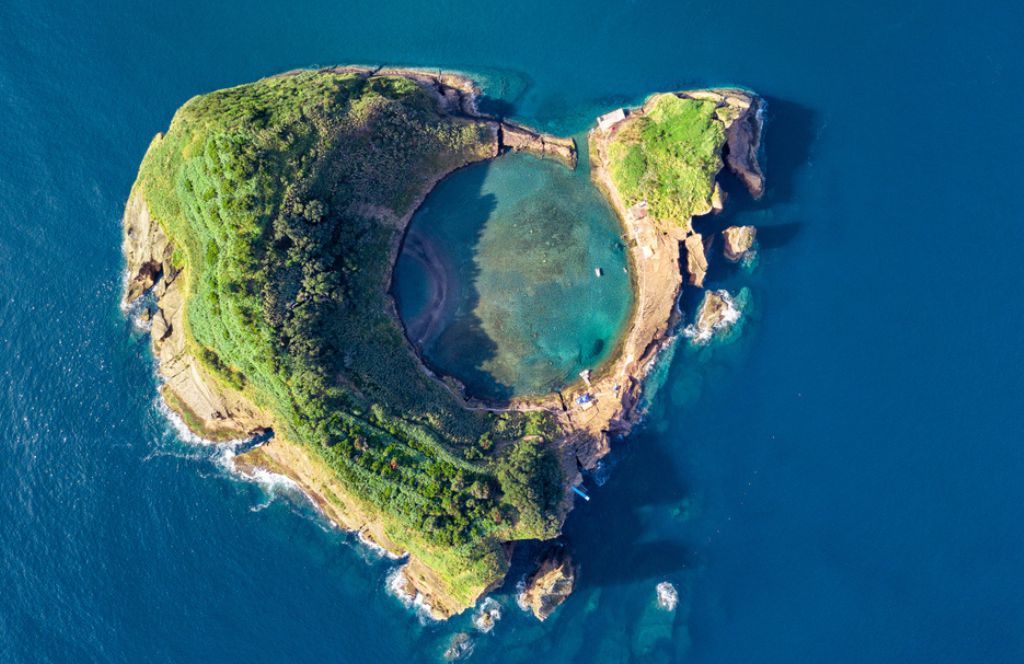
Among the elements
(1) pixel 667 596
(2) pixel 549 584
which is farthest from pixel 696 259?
(2) pixel 549 584

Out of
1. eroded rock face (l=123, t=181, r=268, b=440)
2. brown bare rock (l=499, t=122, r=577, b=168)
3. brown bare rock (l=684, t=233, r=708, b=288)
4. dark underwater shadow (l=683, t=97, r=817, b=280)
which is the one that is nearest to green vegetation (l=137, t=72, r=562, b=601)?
eroded rock face (l=123, t=181, r=268, b=440)

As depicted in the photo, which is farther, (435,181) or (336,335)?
(435,181)

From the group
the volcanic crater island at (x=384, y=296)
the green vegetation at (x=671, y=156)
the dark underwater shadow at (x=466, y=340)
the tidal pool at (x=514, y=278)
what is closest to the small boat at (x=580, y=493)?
the volcanic crater island at (x=384, y=296)

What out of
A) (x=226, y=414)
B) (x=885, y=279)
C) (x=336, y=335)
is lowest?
(x=885, y=279)

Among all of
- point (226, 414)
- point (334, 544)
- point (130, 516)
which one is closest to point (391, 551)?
point (334, 544)

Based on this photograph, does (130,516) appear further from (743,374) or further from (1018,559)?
(1018,559)

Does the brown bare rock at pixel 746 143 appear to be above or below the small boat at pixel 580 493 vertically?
above

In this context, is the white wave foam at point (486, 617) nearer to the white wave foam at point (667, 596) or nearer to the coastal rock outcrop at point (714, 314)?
the white wave foam at point (667, 596)

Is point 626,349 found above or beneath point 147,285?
beneath
